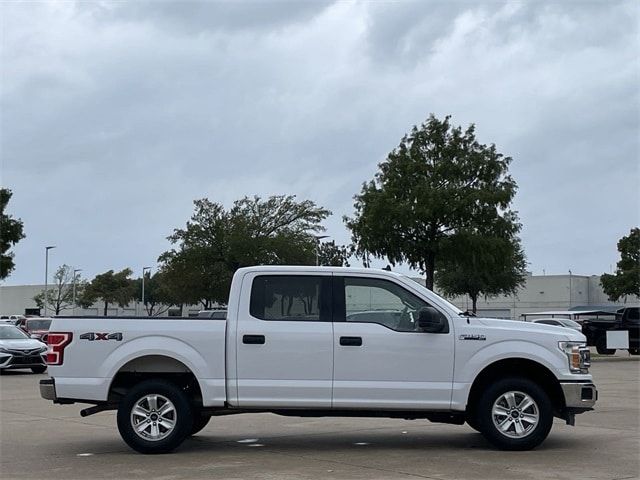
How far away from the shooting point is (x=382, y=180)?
41.5m

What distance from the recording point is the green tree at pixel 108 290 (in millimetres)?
85750

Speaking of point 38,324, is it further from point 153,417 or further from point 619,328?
point 153,417

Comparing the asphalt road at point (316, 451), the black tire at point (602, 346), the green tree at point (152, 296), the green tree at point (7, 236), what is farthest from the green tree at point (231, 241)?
the asphalt road at point (316, 451)

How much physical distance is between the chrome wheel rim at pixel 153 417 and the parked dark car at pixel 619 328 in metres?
27.4

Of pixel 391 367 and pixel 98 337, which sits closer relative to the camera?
pixel 391 367

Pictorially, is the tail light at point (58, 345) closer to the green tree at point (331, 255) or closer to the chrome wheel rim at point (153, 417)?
the chrome wheel rim at point (153, 417)

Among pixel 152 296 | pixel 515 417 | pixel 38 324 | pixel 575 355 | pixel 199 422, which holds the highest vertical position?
pixel 152 296

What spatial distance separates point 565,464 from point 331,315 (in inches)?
118

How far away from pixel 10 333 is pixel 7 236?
2466 centimetres

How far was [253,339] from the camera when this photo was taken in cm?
1095

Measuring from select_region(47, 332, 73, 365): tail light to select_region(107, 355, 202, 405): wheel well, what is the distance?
25.9 inches

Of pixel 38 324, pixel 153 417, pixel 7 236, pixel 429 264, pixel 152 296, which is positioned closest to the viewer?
pixel 153 417

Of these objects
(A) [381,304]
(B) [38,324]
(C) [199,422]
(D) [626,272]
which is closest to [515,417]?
(A) [381,304]

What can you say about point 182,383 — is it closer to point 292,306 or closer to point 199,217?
point 292,306
